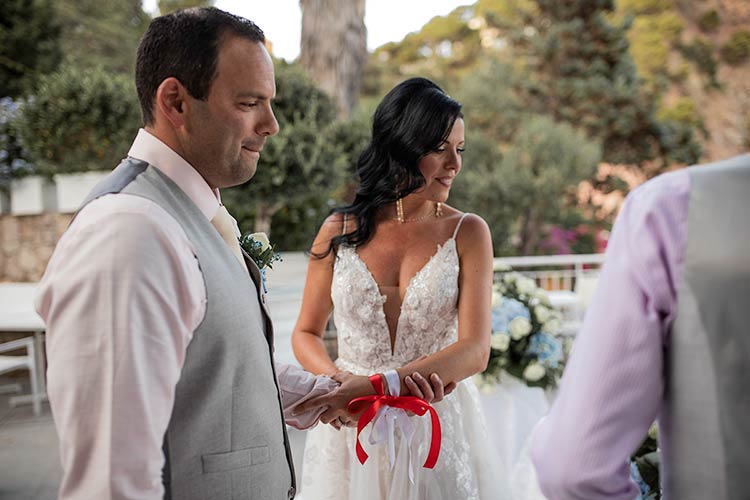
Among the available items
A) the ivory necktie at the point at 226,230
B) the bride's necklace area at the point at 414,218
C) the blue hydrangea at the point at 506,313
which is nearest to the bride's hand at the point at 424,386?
the bride's necklace area at the point at 414,218

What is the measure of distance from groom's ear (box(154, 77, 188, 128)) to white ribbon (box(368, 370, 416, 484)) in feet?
2.87

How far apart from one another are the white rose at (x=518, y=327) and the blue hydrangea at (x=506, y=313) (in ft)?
0.10

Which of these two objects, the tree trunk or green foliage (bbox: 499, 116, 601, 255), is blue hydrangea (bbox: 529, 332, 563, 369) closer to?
the tree trunk

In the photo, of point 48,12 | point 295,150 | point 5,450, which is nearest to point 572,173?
point 295,150

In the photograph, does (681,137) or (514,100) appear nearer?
→ (514,100)

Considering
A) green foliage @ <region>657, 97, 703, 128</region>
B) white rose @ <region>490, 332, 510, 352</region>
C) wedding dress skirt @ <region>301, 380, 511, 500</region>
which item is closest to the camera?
wedding dress skirt @ <region>301, 380, 511, 500</region>

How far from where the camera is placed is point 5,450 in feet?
12.7

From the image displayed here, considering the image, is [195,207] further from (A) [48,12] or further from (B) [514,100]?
(B) [514,100]

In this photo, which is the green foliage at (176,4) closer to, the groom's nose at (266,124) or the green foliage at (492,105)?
the green foliage at (492,105)

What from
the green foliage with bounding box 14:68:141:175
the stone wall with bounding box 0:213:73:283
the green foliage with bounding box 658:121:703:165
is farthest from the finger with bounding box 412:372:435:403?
the green foliage with bounding box 658:121:703:165

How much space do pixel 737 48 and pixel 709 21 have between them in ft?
3.19

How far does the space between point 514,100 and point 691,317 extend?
12186 millimetres

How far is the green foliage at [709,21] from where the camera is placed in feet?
51.3

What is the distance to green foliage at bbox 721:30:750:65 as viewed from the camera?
49.9 ft
